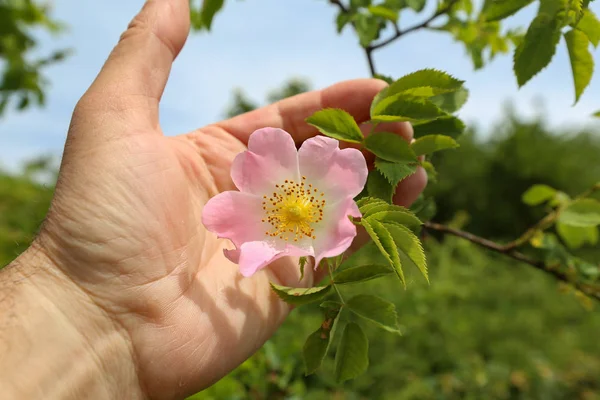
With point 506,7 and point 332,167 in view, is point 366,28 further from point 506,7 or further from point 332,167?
point 332,167

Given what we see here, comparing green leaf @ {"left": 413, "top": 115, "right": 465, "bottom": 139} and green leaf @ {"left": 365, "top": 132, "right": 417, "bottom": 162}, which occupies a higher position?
green leaf @ {"left": 365, "top": 132, "right": 417, "bottom": 162}

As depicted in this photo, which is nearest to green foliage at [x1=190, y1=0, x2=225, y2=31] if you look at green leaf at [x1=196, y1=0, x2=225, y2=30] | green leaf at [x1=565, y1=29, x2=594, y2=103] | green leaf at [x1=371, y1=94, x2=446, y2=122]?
green leaf at [x1=196, y1=0, x2=225, y2=30]

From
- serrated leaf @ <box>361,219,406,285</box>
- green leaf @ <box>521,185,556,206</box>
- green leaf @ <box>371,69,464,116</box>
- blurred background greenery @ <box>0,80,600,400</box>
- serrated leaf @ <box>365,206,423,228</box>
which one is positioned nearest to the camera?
serrated leaf @ <box>361,219,406,285</box>

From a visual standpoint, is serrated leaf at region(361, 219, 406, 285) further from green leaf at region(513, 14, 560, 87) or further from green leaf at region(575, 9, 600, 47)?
green leaf at region(575, 9, 600, 47)

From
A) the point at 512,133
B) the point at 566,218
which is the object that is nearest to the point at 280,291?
the point at 566,218

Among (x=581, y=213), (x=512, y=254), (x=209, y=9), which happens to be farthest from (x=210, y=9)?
(x=581, y=213)

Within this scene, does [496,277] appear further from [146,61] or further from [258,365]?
[146,61]

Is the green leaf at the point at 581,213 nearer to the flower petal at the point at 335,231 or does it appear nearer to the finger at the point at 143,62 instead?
the flower petal at the point at 335,231
